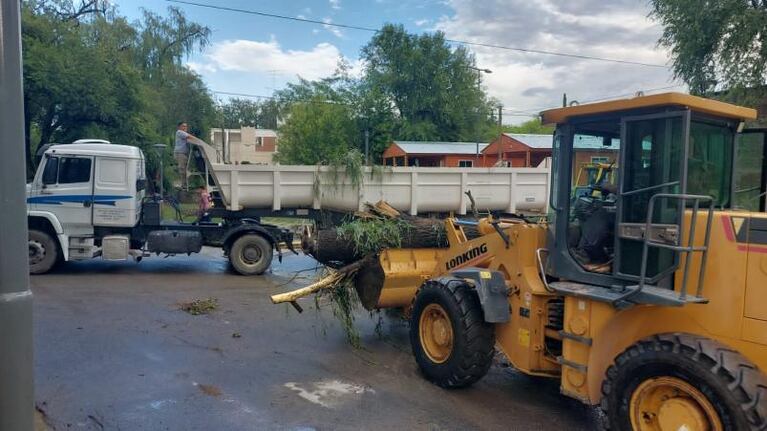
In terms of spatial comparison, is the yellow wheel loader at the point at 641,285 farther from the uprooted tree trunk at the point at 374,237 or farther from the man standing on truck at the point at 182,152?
the man standing on truck at the point at 182,152

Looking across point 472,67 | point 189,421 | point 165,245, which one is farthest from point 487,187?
point 472,67

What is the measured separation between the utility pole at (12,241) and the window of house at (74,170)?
33.0 feet

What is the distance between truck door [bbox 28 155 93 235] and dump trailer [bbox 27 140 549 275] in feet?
0.06

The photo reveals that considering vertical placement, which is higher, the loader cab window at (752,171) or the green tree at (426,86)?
the green tree at (426,86)

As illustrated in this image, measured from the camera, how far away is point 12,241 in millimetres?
2352

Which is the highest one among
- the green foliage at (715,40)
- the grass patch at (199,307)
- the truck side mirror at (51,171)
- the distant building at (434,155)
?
the green foliage at (715,40)

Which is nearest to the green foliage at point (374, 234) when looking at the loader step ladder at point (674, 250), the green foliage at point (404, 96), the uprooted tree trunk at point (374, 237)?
the uprooted tree trunk at point (374, 237)

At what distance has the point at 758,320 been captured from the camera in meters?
3.52

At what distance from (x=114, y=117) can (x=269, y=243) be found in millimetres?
11485

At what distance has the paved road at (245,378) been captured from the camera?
4.88 metres

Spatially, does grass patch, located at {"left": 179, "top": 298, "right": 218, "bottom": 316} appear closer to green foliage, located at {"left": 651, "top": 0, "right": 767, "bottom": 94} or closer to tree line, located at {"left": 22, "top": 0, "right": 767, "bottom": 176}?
tree line, located at {"left": 22, "top": 0, "right": 767, "bottom": 176}

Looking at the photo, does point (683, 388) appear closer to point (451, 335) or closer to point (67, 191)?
point (451, 335)

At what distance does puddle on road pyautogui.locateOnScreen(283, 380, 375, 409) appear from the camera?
17.4ft

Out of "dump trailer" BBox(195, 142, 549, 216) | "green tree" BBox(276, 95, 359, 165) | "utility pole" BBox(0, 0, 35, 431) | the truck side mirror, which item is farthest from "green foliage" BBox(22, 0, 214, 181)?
"utility pole" BBox(0, 0, 35, 431)
